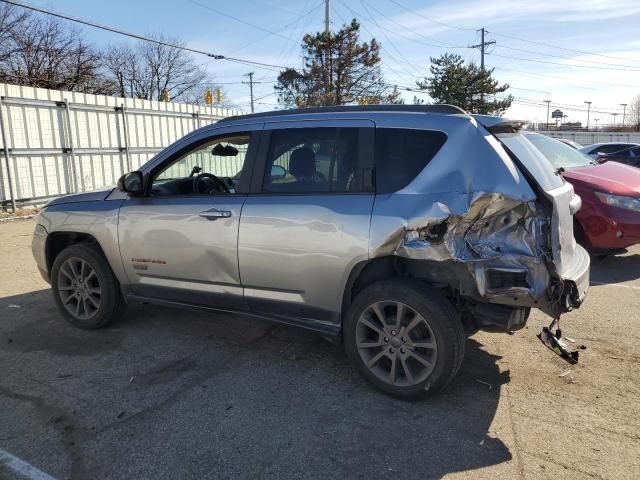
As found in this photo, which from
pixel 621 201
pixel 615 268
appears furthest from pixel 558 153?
pixel 615 268

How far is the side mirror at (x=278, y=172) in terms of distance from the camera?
3.78 meters

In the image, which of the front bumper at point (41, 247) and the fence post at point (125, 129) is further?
the fence post at point (125, 129)

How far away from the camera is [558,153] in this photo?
7426mm

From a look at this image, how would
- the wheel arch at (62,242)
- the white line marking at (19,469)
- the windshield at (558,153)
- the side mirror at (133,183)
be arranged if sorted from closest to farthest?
the white line marking at (19,469) < the side mirror at (133,183) < the wheel arch at (62,242) < the windshield at (558,153)

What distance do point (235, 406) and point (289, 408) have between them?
13.9 inches

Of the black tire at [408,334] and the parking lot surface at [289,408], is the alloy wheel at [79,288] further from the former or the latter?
the black tire at [408,334]

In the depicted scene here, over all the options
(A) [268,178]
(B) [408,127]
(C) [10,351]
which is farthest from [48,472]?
→ (B) [408,127]

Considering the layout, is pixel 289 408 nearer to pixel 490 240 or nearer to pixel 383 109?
pixel 490 240

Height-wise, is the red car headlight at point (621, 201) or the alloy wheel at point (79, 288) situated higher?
the red car headlight at point (621, 201)

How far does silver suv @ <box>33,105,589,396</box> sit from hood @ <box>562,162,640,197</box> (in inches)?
121

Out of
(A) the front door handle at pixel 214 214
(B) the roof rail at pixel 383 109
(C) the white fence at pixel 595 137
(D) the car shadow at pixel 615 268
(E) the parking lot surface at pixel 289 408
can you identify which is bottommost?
(E) the parking lot surface at pixel 289 408

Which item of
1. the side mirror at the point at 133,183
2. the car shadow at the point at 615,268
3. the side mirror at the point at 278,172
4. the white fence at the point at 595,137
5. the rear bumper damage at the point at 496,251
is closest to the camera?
the rear bumper damage at the point at 496,251

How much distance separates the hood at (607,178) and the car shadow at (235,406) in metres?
3.48

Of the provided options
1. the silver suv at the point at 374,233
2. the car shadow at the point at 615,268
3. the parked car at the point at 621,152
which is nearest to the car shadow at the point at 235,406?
the silver suv at the point at 374,233
